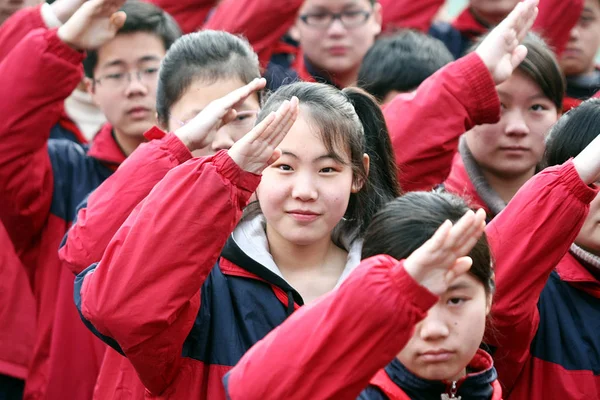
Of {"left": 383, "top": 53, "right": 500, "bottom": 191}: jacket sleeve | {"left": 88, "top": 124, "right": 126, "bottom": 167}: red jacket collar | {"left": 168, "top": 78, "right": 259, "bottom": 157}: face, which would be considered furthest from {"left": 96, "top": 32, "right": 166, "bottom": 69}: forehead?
{"left": 383, "top": 53, "right": 500, "bottom": 191}: jacket sleeve

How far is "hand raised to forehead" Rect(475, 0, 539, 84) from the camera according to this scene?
304 centimetres

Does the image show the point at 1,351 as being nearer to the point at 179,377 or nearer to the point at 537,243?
the point at 179,377

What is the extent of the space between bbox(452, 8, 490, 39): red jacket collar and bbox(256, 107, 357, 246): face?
2567 mm

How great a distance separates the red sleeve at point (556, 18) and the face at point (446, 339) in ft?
7.82

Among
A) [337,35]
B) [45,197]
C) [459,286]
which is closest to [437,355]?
[459,286]

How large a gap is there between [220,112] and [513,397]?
3.42 feet

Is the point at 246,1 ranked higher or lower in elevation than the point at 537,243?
lower

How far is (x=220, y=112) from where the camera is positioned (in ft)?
8.50

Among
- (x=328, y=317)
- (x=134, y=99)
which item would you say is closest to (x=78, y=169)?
(x=134, y=99)

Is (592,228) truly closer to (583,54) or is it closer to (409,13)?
(583,54)

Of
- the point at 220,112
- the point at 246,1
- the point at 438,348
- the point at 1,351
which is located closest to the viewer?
the point at 438,348

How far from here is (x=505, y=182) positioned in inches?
132

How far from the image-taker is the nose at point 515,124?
3256 mm

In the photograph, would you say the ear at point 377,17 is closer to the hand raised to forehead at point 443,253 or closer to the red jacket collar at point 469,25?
the red jacket collar at point 469,25
